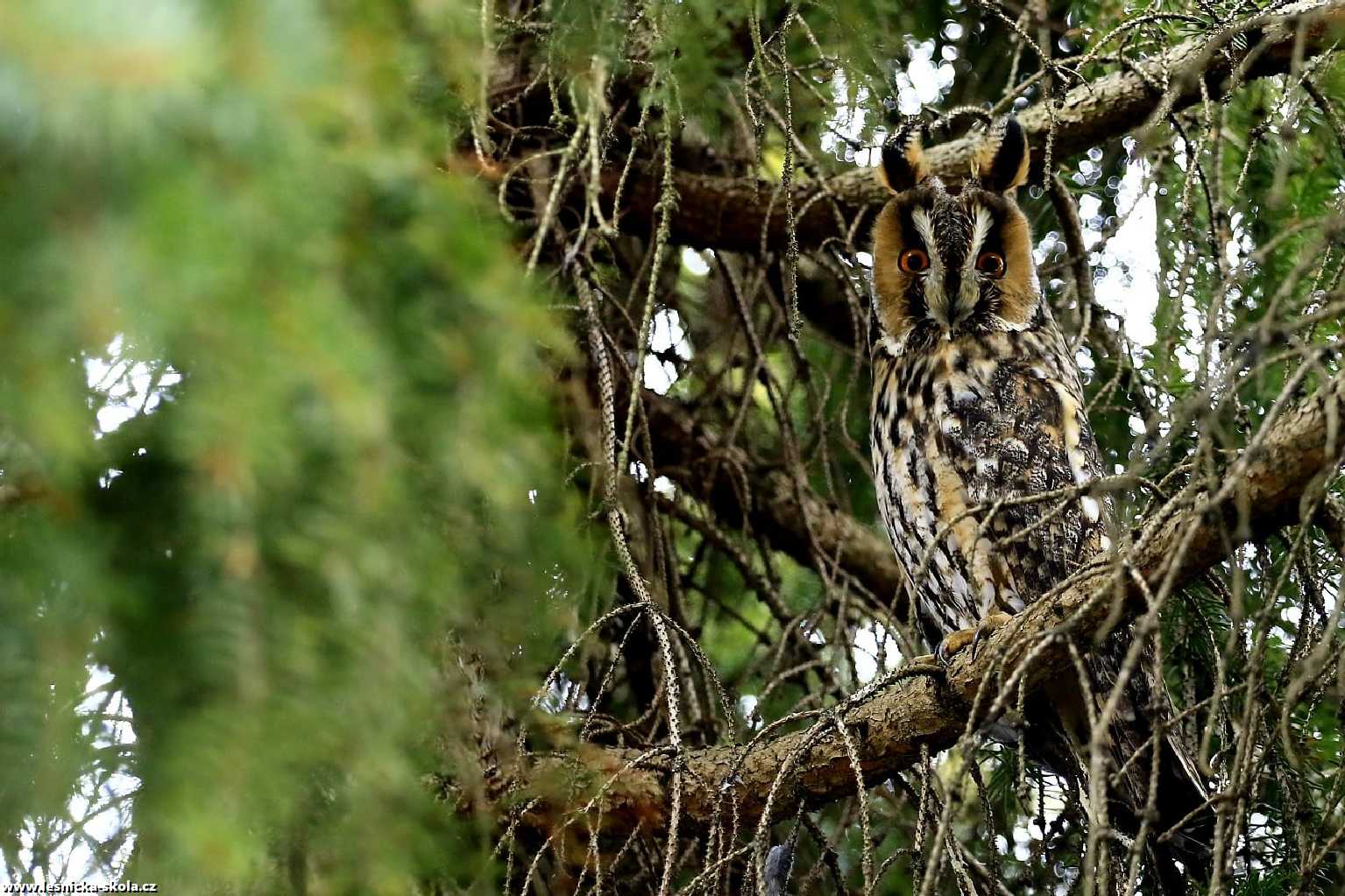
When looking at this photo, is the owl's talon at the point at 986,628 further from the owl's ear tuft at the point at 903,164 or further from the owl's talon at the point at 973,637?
the owl's ear tuft at the point at 903,164

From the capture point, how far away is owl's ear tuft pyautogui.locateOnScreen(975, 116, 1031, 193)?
8.93ft

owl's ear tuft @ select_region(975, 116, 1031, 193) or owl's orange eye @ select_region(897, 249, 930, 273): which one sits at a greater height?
owl's ear tuft @ select_region(975, 116, 1031, 193)

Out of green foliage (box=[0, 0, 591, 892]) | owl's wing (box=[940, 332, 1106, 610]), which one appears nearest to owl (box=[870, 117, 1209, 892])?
owl's wing (box=[940, 332, 1106, 610])

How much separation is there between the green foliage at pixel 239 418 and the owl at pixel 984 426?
62.5 inches

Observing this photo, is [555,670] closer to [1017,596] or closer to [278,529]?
[278,529]

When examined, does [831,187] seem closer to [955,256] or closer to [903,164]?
[903,164]

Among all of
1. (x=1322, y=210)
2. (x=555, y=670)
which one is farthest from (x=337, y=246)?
(x=1322, y=210)

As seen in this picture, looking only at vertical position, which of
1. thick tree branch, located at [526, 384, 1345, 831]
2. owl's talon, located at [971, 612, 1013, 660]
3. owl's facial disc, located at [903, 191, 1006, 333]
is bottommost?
thick tree branch, located at [526, 384, 1345, 831]

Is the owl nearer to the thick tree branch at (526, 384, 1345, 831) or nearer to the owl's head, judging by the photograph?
the owl's head

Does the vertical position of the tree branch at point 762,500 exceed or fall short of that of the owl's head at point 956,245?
it falls short

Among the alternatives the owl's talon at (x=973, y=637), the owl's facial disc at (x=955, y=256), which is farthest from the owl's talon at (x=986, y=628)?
the owl's facial disc at (x=955, y=256)

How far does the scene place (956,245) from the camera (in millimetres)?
2715

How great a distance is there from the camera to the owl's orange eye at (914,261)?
2803mm

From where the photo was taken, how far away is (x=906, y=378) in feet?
9.17
